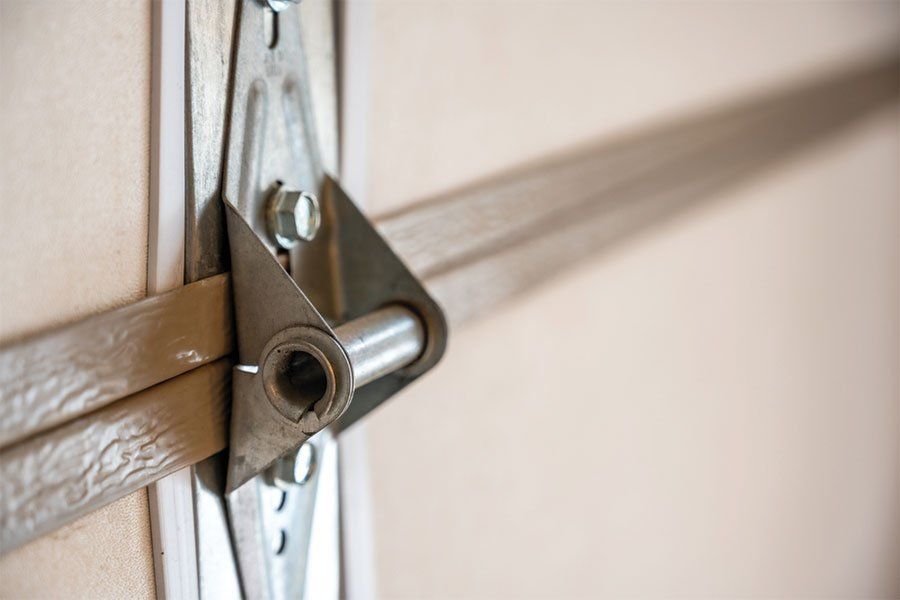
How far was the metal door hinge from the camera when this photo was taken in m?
0.28

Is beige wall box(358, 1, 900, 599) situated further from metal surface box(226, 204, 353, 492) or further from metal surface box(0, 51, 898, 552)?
metal surface box(226, 204, 353, 492)

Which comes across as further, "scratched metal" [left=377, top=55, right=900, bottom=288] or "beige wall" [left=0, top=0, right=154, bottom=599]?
"scratched metal" [left=377, top=55, right=900, bottom=288]

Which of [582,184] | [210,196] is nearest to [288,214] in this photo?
[210,196]

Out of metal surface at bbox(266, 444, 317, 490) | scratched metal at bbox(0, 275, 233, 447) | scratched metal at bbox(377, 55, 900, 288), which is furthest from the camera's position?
scratched metal at bbox(377, 55, 900, 288)

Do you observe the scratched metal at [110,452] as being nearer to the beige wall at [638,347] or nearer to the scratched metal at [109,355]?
the scratched metal at [109,355]

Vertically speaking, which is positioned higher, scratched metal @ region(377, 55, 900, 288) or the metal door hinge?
the metal door hinge

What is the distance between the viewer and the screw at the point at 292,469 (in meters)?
0.34

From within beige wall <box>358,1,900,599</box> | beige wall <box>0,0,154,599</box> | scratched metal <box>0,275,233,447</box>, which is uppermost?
beige wall <box>0,0,154,599</box>

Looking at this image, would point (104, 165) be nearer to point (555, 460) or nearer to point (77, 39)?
point (77, 39)

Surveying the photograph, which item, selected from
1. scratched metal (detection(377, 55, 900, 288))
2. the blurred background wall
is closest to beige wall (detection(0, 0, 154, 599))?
the blurred background wall

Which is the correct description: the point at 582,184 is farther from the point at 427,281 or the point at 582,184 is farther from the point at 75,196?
the point at 75,196

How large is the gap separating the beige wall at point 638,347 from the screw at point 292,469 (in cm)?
12

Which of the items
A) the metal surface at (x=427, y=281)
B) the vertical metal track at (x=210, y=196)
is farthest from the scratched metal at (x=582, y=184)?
the vertical metal track at (x=210, y=196)

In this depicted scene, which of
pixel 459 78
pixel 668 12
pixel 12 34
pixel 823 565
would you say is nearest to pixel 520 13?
pixel 459 78
